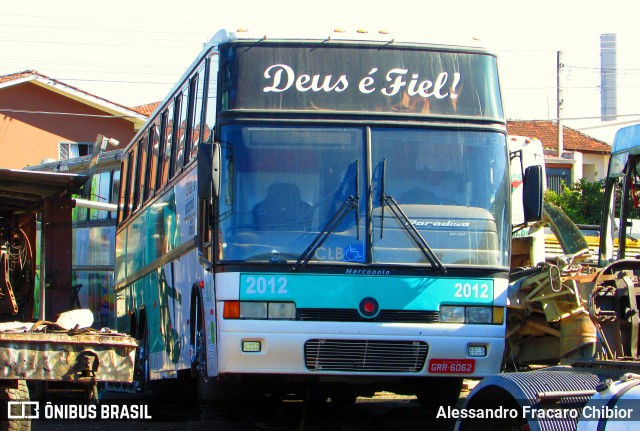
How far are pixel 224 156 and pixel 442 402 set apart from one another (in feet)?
10.7

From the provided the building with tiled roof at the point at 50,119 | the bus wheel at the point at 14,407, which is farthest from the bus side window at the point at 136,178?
the building with tiled roof at the point at 50,119

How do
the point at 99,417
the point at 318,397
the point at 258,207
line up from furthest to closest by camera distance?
the point at 99,417 → the point at 318,397 → the point at 258,207

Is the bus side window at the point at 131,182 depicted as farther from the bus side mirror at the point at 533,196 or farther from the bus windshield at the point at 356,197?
the bus side mirror at the point at 533,196

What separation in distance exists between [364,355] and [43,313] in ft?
12.0

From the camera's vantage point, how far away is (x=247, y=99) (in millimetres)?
8578

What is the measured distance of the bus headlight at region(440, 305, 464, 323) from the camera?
8391 mm

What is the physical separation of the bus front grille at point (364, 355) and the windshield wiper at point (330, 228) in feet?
2.22

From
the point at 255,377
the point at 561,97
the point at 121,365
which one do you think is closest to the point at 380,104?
the point at 255,377

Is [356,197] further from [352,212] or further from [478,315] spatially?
[478,315]

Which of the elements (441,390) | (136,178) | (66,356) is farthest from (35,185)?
(136,178)

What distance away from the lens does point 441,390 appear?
937 cm

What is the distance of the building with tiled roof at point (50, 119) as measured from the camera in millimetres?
36812

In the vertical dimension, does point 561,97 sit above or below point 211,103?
above

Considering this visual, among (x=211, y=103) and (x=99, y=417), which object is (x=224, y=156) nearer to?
(x=211, y=103)
